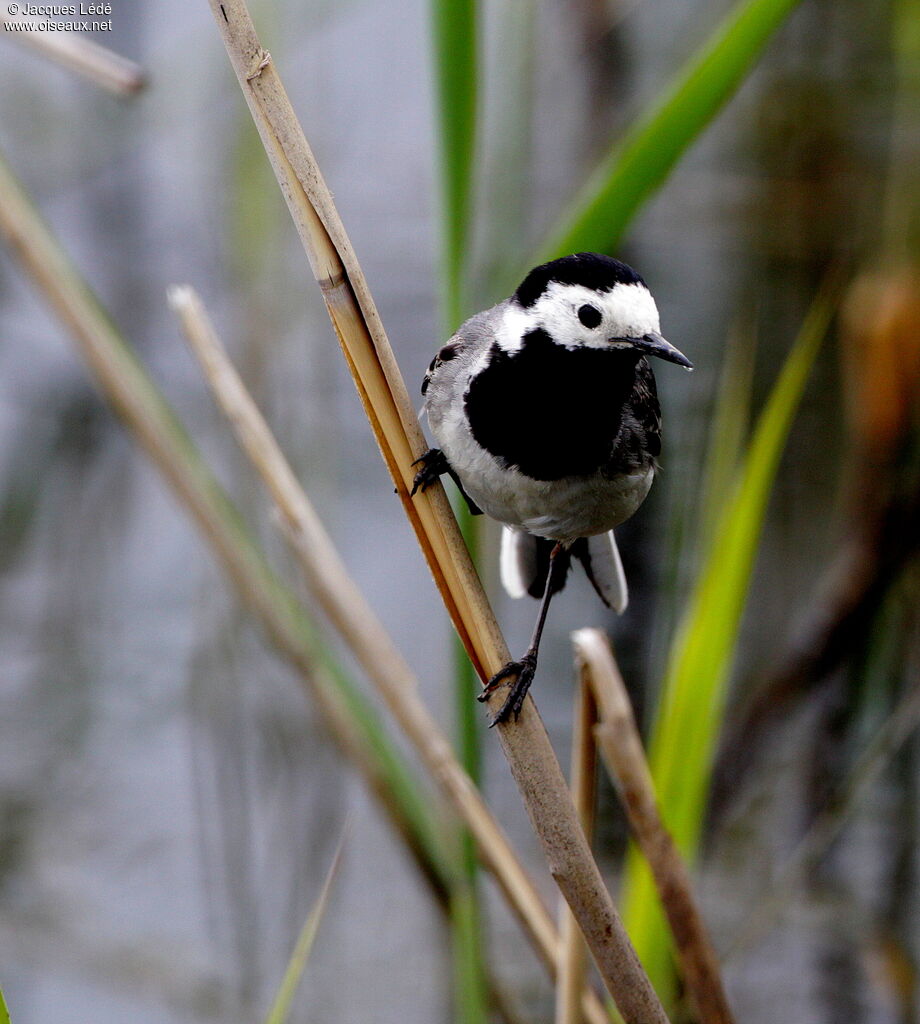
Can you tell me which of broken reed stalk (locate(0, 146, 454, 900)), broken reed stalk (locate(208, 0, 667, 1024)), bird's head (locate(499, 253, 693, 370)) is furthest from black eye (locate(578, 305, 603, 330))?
broken reed stalk (locate(0, 146, 454, 900))

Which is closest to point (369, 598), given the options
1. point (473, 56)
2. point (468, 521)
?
point (468, 521)

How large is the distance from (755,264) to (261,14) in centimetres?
218

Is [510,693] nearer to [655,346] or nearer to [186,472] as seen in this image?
[655,346]

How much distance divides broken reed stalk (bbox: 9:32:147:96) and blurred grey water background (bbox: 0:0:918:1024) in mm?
783

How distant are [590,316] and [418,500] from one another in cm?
41

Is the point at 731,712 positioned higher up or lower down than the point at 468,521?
lower down

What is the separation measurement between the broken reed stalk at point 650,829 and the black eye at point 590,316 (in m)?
0.43

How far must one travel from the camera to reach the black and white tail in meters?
2.12

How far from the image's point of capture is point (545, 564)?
85.4 inches

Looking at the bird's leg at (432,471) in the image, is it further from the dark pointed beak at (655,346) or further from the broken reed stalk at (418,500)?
the dark pointed beak at (655,346)

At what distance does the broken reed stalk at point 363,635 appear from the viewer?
1.63 meters

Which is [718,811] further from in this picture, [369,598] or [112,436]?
[112,436]

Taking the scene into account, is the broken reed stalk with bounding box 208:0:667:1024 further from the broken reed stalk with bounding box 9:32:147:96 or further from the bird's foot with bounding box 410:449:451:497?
the broken reed stalk with bounding box 9:32:147:96

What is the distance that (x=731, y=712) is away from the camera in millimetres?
3453
